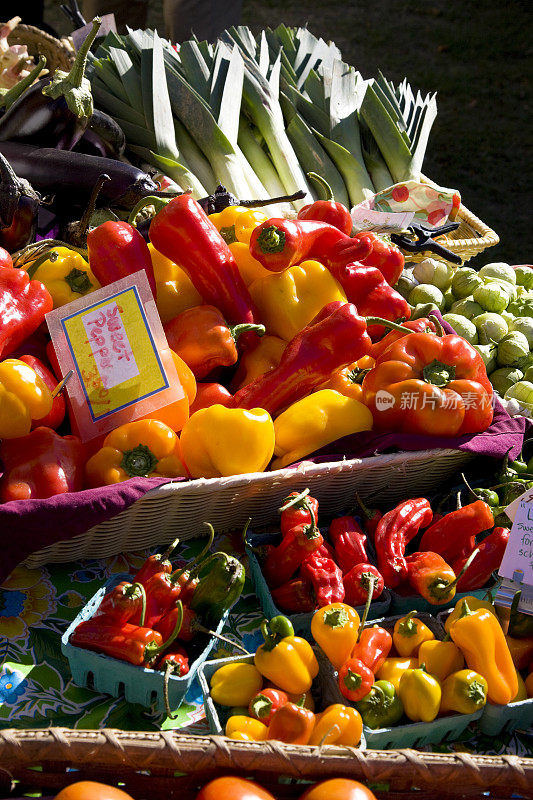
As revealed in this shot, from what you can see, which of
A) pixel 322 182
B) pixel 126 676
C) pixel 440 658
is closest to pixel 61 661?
pixel 126 676

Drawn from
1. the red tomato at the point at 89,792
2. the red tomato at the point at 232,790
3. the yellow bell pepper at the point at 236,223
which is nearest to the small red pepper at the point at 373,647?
the red tomato at the point at 232,790

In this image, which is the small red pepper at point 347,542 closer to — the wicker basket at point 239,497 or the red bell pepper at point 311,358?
the wicker basket at point 239,497

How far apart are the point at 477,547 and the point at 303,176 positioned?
2.27m

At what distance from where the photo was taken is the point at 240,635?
164 centimetres

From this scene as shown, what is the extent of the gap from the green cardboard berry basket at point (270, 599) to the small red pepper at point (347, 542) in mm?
93

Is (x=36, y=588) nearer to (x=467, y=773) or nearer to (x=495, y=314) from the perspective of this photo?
(x=467, y=773)

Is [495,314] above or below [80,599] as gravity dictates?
above

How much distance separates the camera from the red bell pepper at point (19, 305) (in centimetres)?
181

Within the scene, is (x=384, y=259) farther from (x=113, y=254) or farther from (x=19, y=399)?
(x=19, y=399)

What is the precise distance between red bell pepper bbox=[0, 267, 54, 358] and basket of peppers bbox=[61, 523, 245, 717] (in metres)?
0.67

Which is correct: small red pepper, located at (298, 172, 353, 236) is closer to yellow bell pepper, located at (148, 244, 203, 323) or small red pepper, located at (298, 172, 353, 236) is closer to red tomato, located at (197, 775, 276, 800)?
yellow bell pepper, located at (148, 244, 203, 323)

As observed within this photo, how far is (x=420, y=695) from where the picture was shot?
4.40 ft

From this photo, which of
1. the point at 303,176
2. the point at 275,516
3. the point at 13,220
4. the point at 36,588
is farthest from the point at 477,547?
the point at 303,176

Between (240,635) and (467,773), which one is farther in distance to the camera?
(240,635)
